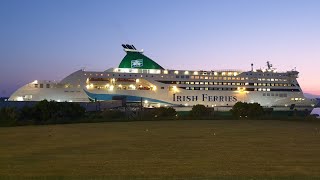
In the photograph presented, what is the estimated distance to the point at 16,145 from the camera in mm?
14273

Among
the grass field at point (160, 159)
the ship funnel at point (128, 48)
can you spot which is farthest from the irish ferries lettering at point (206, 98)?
the grass field at point (160, 159)

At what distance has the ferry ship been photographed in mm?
58062

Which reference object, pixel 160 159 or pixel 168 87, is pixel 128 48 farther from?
pixel 160 159

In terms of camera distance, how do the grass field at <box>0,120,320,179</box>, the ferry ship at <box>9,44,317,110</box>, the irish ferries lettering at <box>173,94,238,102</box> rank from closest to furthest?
the grass field at <box>0,120,320,179</box> → the ferry ship at <box>9,44,317,110</box> → the irish ferries lettering at <box>173,94,238,102</box>

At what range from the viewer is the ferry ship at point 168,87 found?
5806 cm

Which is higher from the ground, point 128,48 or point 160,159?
point 128,48

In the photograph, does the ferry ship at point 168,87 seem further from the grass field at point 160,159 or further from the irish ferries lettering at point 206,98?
the grass field at point 160,159

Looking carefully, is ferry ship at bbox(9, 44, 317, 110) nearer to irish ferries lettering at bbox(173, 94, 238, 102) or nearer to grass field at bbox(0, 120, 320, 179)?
irish ferries lettering at bbox(173, 94, 238, 102)

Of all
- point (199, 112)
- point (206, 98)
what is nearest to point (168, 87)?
point (206, 98)

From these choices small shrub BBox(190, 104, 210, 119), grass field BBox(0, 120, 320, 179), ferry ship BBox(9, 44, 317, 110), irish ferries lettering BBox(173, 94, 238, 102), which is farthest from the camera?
irish ferries lettering BBox(173, 94, 238, 102)

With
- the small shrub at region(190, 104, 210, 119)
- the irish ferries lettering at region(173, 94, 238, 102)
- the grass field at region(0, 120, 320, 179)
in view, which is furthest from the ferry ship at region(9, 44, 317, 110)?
the grass field at region(0, 120, 320, 179)

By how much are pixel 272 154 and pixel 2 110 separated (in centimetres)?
2144

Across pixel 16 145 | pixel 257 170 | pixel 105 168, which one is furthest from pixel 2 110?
pixel 257 170

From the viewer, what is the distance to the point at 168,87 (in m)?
63.2
